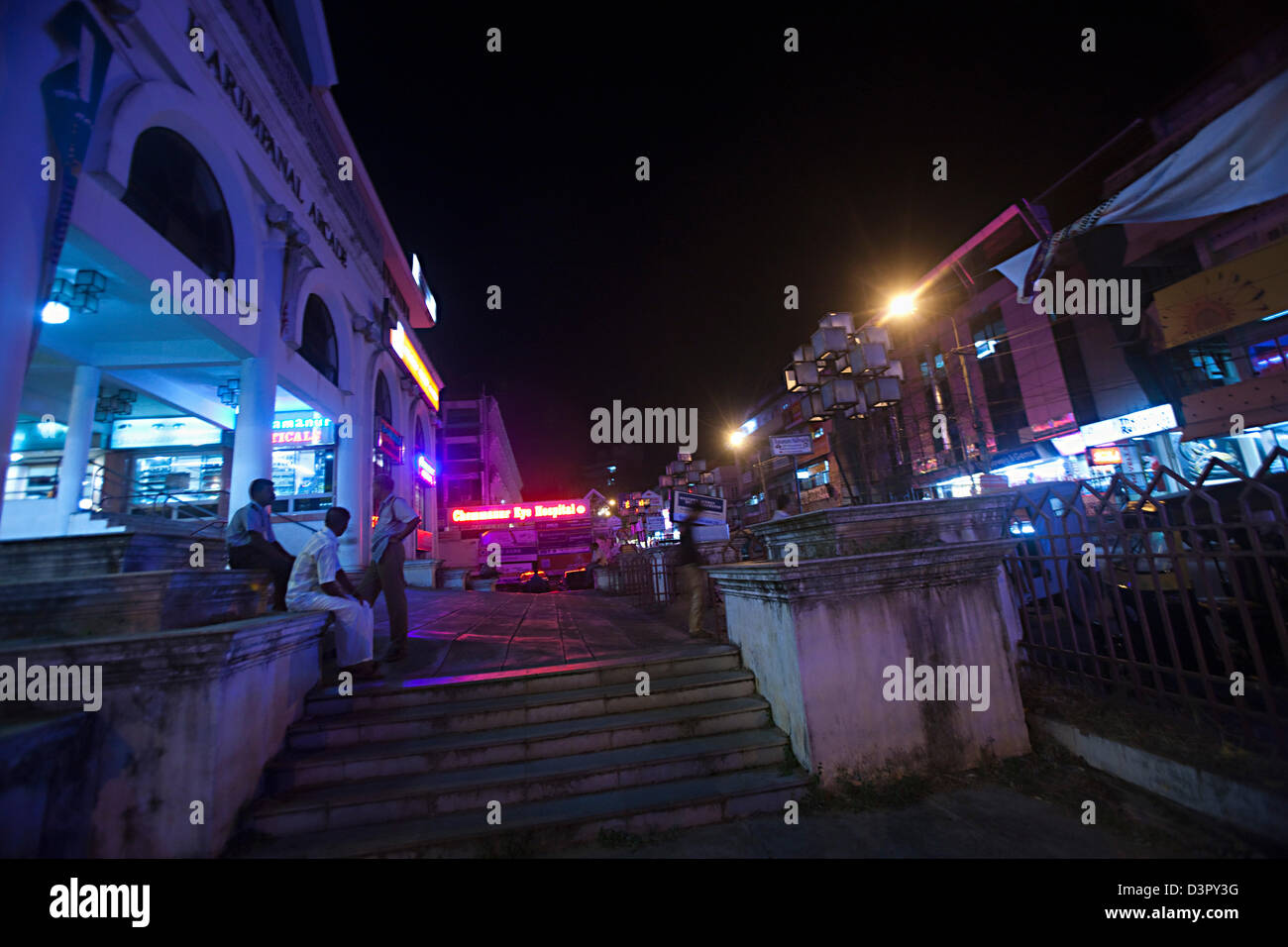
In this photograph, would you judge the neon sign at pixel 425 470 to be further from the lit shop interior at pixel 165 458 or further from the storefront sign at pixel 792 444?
the storefront sign at pixel 792 444

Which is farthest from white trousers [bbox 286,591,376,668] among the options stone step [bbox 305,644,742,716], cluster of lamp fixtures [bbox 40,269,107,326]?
cluster of lamp fixtures [bbox 40,269,107,326]

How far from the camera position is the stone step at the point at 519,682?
4059mm

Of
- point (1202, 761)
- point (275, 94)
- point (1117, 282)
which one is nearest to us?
point (1202, 761)

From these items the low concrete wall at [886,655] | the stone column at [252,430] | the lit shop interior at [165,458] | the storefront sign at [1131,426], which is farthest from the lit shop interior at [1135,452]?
the lit shop interior at [165,458]

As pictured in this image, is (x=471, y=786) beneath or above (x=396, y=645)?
beneath

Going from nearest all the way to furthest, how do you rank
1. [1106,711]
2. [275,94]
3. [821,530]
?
[1106,711], [821,530], [275,94]

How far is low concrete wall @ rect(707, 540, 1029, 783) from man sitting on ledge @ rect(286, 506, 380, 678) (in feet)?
12.3

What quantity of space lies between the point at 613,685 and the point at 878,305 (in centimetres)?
1623

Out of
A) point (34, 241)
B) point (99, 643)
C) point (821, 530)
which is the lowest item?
point (99, 643)

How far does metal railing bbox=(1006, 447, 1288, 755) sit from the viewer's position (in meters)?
2.89

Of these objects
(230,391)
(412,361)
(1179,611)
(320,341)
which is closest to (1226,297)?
(1179,611)
